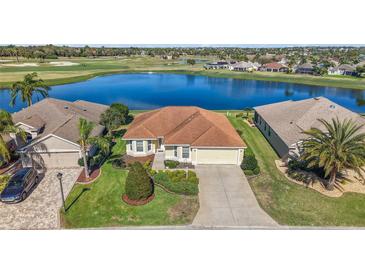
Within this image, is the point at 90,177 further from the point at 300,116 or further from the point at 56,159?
the point at 300,116

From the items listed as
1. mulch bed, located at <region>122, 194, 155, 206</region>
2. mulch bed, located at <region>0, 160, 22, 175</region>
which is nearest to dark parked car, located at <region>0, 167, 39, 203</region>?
mulch bed, located at <region>0, 160, 22, 175</region>

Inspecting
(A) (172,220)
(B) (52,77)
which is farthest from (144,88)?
(A) (172,220)

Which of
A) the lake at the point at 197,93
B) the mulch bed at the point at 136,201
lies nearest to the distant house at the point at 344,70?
the lake at the point at 197,93

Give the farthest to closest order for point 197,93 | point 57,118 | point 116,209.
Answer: point 197,93
point 57,118
point 116,209

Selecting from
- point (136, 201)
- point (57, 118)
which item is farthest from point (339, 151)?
point (57, 118)

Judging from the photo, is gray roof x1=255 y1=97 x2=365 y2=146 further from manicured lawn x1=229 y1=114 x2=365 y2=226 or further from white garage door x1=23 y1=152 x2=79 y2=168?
white garage door x1=23 y1=152 x2=79 y2=168

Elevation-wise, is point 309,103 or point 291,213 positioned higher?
point 309,103

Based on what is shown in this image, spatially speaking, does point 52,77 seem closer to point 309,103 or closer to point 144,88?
point 144,88
